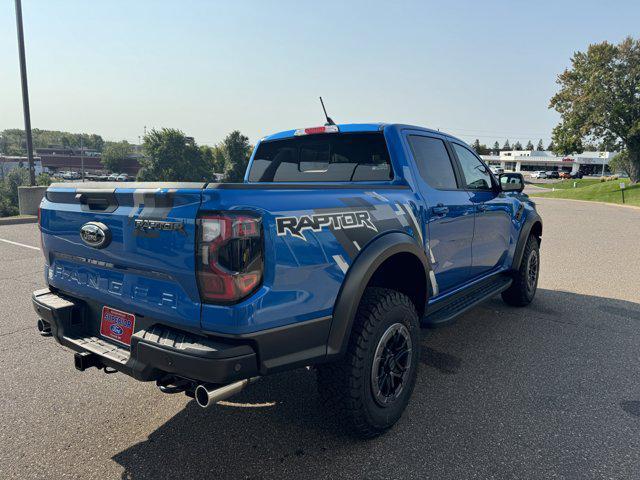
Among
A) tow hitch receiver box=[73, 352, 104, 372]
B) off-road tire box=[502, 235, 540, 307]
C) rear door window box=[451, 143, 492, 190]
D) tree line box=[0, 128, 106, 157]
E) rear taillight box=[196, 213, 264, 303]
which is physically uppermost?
tree line box=[0, 128, 106, 157]

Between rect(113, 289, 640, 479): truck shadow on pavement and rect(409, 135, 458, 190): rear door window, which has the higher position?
rect(409, 135, 458, 190): rear door window

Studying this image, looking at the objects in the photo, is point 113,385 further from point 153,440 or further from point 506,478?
point 506,478

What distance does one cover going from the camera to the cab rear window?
11.0ft

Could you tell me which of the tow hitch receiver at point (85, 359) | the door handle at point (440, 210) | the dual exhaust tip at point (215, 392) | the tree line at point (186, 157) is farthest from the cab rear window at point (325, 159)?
the tree line at point (186, 157)

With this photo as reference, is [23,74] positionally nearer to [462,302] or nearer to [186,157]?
[462,302]

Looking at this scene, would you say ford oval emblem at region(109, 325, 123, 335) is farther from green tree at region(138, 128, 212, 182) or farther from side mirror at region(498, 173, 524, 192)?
green tree at region(138, 128, 212, 182)

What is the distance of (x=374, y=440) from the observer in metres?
2.59

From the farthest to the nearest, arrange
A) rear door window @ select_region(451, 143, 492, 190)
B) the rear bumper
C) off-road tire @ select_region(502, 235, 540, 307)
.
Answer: off-road tire @ select_region(502, 235, 540, 307) < rear door window @ select_region(451, 143, 492, 190) < the rear bumper

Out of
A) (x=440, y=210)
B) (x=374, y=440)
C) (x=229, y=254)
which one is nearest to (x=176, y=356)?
(x=229, y=254)

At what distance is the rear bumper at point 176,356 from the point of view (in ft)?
6.12

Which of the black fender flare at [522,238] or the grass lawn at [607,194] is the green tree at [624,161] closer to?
the grass lawn at [607,194]

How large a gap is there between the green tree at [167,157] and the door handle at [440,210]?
72810 mm

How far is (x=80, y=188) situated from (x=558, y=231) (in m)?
13.2

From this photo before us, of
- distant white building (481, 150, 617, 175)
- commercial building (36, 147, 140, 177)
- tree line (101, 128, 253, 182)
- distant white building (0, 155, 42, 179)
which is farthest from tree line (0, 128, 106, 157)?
distant white building (481, 150, 617, 175)
